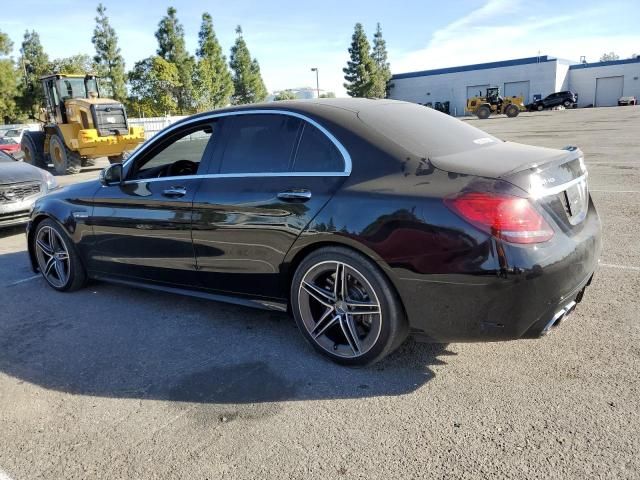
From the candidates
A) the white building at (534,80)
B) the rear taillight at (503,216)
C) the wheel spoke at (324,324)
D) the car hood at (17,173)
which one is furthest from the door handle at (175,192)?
the white building at (534,80)

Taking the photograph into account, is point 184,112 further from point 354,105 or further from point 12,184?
point 354,105

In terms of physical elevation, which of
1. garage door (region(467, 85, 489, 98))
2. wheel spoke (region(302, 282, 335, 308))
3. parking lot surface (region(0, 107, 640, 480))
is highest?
A: garage door (region(467, 85, 489, 98))

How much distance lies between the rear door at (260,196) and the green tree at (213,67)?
49676mm

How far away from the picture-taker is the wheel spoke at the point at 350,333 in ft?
10.4

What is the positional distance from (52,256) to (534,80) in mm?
68231

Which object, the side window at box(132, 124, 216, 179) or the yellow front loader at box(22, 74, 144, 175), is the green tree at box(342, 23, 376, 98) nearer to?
the yellow front loader at box(22, 74, 144, 175)

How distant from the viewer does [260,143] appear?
12.0 feet

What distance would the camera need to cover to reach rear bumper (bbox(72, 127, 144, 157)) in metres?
15.4

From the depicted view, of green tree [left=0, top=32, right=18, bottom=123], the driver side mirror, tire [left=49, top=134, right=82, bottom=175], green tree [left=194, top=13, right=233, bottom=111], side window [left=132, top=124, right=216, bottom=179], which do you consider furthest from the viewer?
green tree [left=194, top=13, right=233, bottom=111]

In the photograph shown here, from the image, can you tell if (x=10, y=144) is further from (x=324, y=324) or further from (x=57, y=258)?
(x=324, y=324)

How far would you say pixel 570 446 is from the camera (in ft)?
7.83

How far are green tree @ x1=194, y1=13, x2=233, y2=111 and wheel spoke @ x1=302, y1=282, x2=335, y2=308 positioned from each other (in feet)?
165

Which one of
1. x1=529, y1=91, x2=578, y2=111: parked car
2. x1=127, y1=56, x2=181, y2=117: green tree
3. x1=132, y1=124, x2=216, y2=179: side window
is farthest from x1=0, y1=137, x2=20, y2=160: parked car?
x1=529, y1=91, x2=578, y2=111: parked car

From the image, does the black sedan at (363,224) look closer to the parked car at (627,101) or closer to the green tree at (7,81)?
the green tree at (7,81)
